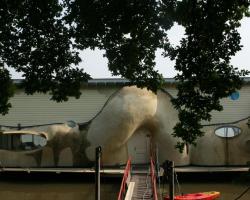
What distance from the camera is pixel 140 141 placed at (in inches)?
1174

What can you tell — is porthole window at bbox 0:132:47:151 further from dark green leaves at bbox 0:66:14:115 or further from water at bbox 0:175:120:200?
dark green leaves at bbox 0:66:14:115

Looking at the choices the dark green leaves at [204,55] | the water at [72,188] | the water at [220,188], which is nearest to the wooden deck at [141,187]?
the water at [72,188]

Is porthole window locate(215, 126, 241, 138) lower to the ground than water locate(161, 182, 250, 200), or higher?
higher

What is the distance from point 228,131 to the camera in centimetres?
2881

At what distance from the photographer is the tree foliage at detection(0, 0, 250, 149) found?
854cm

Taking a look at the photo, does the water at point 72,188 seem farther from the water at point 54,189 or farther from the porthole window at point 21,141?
the porthole window at point 21,141

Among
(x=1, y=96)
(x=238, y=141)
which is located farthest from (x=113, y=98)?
(x=1, y=96)

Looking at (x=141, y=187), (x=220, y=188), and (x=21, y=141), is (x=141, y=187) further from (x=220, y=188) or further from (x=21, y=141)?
(x=21, y=141)

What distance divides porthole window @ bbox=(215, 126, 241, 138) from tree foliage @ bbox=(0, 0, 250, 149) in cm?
1874

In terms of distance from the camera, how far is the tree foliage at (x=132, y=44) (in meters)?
8.54

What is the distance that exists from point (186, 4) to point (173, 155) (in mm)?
20008

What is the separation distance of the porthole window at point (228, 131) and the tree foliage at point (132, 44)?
1874 centimetres

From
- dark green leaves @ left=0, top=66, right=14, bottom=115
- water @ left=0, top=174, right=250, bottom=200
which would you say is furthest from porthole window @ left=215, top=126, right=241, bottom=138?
dark green leaves @ left=0, top=66, right=14, bottom=115

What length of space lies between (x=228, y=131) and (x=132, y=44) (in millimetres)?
19902
